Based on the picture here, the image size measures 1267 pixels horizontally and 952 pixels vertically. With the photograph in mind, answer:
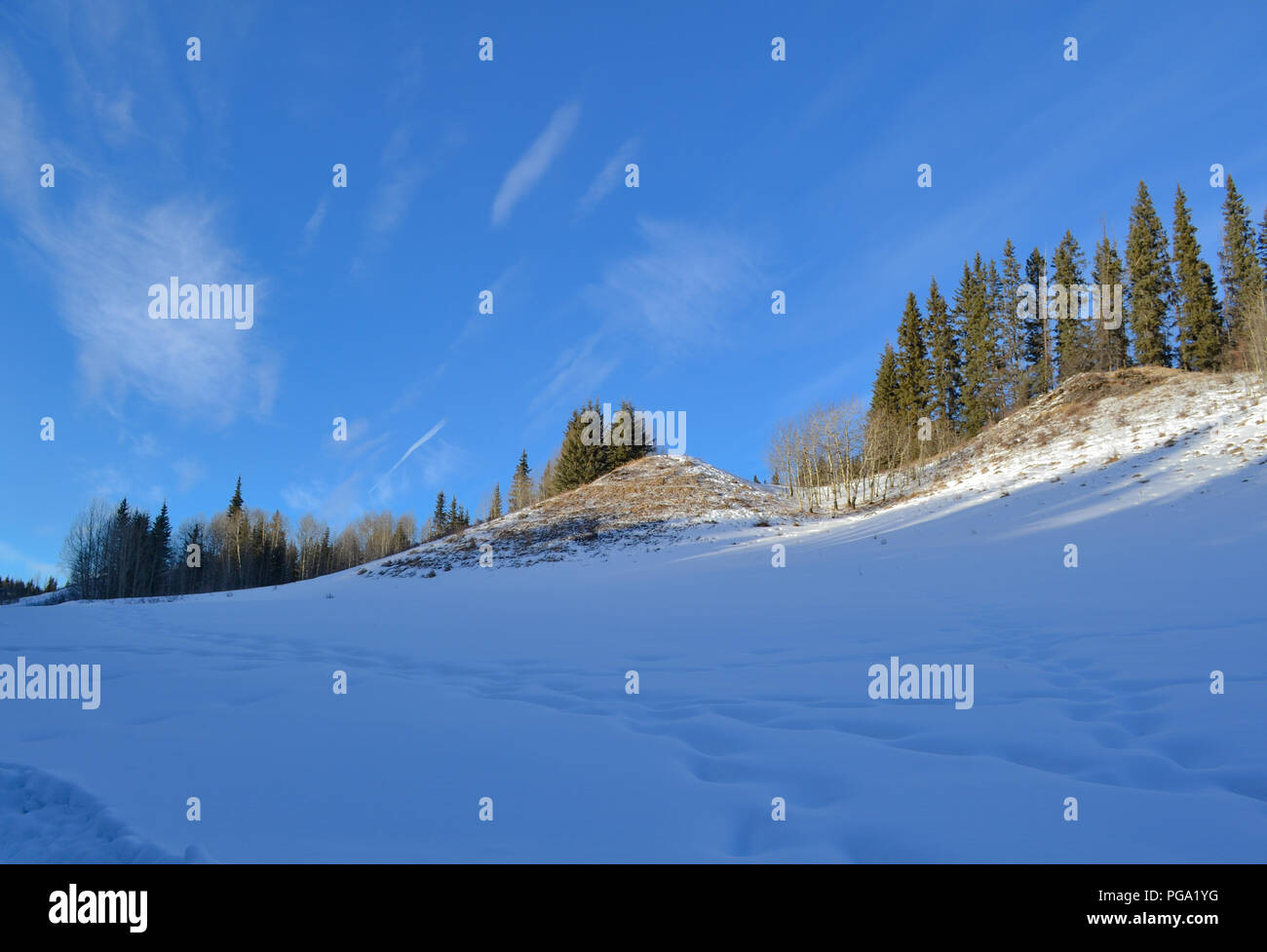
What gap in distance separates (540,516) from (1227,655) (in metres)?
30.3

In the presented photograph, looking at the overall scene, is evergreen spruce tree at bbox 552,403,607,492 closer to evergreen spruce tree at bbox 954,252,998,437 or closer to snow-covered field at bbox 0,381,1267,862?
evergreen spruce tree at bbox 954,252,998,437

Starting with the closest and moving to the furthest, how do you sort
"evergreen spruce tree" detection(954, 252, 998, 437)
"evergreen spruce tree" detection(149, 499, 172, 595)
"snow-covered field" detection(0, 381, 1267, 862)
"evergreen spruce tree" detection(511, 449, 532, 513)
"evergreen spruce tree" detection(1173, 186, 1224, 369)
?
"snow-covered field" detection(0, 381, 1267, 862) → "evergreen spruce tree" detection(1173, 186, 1224, 369) → "evergreen spruce tree" detection(954, 252, 998, 437) → "evergreen spruce tree" detection(149, 499, 172, 595) → "evergreen spruce tree" detection(511, 449, 532, 513)

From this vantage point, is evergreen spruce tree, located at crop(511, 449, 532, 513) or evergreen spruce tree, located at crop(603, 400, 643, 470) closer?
evergreen spruce tree, located at crop(603, 400, 643, 470)

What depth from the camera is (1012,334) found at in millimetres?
43188

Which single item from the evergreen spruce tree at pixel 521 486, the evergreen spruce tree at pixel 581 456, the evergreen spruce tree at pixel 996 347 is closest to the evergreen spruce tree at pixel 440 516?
the evergreen spruce tree at pixel 521 486

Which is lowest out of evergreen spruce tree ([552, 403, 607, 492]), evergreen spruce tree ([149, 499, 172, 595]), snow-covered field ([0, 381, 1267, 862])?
snow-covered field ([0, 381, 1267, 862])

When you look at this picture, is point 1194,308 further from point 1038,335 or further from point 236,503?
point 236,503

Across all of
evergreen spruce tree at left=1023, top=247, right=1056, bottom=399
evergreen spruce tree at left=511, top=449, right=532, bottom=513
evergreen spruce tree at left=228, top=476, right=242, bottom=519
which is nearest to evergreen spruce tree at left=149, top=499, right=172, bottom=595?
evergreen spruce tree at left=228, top=476, right=242, bottom=519

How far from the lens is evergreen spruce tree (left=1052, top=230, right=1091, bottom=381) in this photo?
39688 millimetres

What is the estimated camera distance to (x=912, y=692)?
4.04 m

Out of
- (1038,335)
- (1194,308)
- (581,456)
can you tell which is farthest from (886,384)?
(581,456)

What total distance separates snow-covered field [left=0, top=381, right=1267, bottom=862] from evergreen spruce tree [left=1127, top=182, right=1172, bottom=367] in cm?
3661
